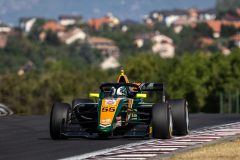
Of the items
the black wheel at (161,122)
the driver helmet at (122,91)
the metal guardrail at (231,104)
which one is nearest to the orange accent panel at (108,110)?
the black wheel at (161,122)

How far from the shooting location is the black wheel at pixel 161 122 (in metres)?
21.6

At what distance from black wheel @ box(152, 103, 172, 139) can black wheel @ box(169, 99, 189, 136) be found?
1.27m

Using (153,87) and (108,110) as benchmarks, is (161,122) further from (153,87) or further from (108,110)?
(153,87)

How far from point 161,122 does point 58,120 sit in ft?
7.31

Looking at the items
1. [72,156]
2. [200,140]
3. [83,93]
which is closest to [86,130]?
[200,140]

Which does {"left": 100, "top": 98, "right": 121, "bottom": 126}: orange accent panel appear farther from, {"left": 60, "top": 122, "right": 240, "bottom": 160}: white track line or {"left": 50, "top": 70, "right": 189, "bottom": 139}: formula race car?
{"left": 60, "top": 122, "right": 240, "bottom": 160}: white track line

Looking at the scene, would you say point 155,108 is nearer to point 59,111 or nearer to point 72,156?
point 59,111

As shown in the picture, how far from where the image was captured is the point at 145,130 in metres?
22.0

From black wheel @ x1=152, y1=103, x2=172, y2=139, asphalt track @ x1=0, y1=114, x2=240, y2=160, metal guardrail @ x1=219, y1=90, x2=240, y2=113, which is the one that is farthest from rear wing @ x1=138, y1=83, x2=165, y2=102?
metal guardrail @ x1=219, y1=90, x2=240, y2=113

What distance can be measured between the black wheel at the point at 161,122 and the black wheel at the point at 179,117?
4.18 feet

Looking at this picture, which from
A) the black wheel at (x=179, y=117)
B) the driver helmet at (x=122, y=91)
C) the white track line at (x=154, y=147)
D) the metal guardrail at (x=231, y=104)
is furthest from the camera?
the metal guardrail at (x=231, y=104)

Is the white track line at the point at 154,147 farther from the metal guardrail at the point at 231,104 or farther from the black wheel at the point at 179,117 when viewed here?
the metal guardrail at the point at 231,104

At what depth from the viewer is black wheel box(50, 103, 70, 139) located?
72.7ft

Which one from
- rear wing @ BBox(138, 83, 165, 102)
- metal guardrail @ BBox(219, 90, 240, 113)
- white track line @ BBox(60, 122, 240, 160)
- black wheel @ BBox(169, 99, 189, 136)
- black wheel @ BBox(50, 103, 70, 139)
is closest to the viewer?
white track line @ BBox(60, 122, 240, 160)
